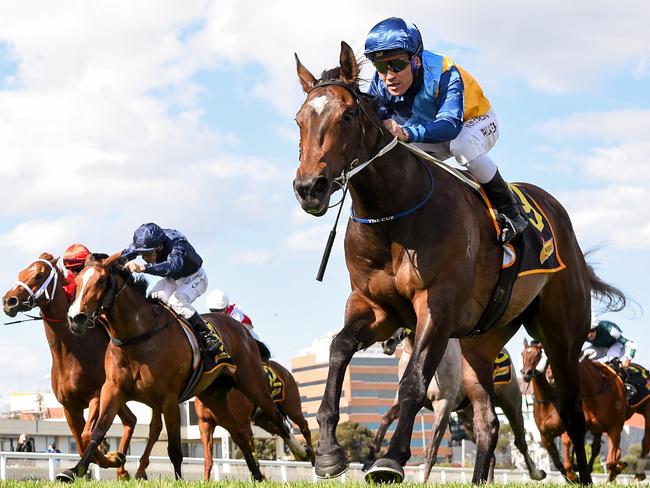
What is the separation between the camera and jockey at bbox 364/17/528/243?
20.3 ft

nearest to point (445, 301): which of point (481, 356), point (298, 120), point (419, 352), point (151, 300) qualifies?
point (419, 352)

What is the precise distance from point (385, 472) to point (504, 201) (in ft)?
7.27

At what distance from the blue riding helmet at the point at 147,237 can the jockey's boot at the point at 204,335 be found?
41.4 inches

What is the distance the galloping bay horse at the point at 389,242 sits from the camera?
221 inches

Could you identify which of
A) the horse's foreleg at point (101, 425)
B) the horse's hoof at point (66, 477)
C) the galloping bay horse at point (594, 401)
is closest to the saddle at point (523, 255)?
the horse's hoof at point (66, 477)

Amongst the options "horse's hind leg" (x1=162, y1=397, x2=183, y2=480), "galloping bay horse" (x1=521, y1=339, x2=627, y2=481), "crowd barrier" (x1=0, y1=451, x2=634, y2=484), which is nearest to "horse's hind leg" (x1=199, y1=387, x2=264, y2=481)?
"crowd barrier" (x1=0, y1=451, x2=634, y2=484)

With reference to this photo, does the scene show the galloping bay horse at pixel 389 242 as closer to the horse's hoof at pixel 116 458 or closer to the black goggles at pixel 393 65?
the black goggles at pixel 393 65

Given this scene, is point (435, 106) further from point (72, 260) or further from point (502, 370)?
point (502, 370)

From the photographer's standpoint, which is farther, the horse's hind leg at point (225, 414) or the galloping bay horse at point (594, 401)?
the galloping bay horse at point (594, 401)

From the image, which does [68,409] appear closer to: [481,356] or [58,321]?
[58,321]

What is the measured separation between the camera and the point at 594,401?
650 inches

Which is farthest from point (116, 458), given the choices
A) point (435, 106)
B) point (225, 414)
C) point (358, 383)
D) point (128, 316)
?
point (358, 383)

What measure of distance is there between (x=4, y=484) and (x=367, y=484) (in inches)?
84.2

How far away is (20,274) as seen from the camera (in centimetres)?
1186
